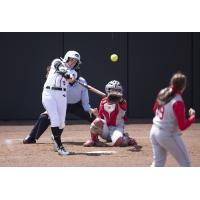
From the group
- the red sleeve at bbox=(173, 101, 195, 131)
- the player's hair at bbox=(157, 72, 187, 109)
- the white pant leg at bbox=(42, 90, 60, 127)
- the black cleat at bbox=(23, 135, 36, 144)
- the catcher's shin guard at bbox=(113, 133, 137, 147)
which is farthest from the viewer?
the black cleat at bbox=(23, 135, 36, 144)

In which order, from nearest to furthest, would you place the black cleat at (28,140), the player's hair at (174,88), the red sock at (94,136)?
the player's hair at (174,88) → the red sock at (94,136) → the black cleat at (28,140)

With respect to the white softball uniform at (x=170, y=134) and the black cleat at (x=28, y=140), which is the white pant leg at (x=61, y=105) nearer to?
the black cleat at (x=28, y=140)

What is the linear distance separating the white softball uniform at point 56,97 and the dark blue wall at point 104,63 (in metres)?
6.04

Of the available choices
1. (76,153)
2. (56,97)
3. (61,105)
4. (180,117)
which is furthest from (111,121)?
(180,117)

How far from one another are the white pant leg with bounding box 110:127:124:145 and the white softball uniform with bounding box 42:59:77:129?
1259mm

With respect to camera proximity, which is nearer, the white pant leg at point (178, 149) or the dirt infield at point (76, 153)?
the white pant leg at point (178, 149)

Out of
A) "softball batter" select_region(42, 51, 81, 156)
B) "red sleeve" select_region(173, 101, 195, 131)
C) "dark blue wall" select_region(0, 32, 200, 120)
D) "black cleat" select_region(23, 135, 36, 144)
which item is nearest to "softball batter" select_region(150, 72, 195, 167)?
"red sleeve" select_region(173, 101, 195, 131)

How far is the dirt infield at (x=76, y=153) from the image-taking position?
9273 mm

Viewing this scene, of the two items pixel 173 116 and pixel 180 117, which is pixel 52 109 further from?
pixel 180 117

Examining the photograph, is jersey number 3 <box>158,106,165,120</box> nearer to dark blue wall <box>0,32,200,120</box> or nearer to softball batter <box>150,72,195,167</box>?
softball batter <box>150,72,195,167</box>

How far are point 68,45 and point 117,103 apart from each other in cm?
531

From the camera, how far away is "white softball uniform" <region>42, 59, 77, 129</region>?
1027cm

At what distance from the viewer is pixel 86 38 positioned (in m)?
16.5

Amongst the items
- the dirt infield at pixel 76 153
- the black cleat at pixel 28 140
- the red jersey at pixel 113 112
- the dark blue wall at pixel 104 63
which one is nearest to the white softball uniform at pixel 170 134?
the dirt infield at pixel 76 153
